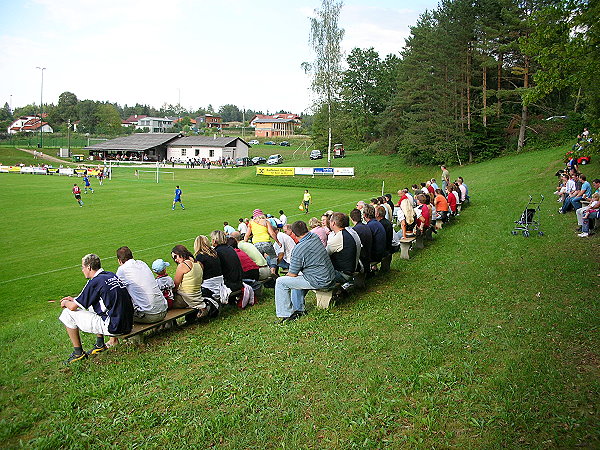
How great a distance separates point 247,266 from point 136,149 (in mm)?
71422

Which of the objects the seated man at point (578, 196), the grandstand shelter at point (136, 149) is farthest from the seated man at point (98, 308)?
the grandstand shelter at point (136, 149)

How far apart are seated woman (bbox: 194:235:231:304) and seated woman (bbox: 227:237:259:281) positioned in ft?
2.93

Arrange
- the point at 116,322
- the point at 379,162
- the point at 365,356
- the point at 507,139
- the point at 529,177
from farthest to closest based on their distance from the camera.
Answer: the point at 379,162 < the point at 507,139 < the point at 529,177 < the point at 116,322 < the point at 365,356

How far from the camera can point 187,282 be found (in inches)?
283

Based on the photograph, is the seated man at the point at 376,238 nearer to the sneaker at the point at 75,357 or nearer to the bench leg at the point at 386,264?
the bench leg at the point at 386,264

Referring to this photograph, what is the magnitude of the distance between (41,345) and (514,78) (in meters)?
43.7

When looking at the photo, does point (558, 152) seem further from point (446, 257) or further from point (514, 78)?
point (446, 257)

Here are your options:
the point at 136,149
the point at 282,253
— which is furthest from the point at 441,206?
the point at 136,149

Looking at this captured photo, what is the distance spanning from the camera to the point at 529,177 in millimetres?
27562

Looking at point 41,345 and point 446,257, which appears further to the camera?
point 446,257

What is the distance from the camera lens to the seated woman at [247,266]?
28.6 feet

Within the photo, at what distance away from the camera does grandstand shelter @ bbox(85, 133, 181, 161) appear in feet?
247

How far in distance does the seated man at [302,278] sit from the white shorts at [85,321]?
2497mm

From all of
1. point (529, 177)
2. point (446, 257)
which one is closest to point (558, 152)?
point (529, 177)
